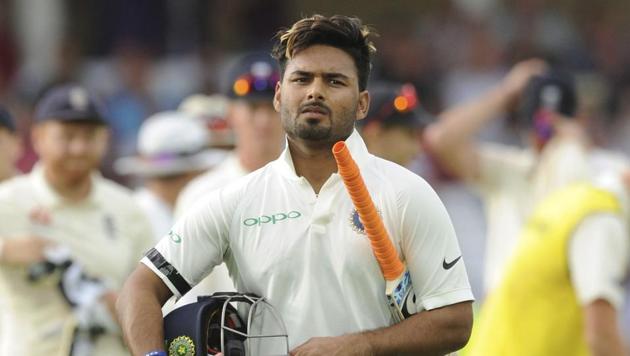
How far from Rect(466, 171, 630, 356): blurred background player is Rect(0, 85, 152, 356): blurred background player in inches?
79.8

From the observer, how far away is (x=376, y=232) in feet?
14.9

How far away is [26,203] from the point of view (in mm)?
7680

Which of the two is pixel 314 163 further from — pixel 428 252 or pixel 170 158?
pixel 170 158

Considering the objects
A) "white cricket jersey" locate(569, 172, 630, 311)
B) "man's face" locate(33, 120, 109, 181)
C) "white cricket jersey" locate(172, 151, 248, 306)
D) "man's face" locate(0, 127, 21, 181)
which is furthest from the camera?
"man's face" locate(0, 127, 21, 181)

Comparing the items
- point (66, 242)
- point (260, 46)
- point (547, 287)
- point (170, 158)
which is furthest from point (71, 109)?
point (260, 46)

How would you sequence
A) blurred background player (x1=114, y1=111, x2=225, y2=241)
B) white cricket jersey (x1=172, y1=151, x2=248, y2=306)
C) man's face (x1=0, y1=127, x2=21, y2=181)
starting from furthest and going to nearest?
blurred background player (x1=114, y1=111, x2=225, y2=241)
man's face (x1=0, y1=127, x2=21, y2=181)
white cricket jersey (x1=172, y1=151, x2=248, y2=306)

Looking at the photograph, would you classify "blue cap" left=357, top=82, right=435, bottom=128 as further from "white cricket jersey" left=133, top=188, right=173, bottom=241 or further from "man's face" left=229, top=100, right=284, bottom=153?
"white cricket jersey" left=133, top=188, right=173, bottom=241

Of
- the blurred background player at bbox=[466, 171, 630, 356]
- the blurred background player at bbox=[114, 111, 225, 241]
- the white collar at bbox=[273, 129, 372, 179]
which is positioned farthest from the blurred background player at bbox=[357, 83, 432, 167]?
the white collar at bbox=[273, 129, 372, 179]

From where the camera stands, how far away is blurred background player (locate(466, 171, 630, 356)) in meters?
7.03

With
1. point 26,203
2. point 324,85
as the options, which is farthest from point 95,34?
point 324,85

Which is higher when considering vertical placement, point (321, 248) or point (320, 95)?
point (320, 95)

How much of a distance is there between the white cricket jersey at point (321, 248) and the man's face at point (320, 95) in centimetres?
13

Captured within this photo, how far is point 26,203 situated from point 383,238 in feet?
11.8

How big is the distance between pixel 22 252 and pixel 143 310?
287cm
